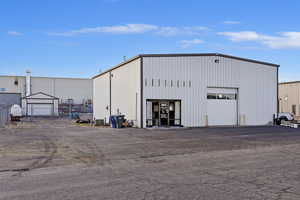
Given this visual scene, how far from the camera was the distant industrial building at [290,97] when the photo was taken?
41969 mm

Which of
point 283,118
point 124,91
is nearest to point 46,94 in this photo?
point 124,91

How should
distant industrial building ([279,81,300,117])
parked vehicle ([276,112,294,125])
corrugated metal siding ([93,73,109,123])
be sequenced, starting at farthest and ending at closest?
distant industrial building ([279,81,300,117])
corrugated metal siding ([93,73,109,123])
parked vehicle ([276,112,294,125])

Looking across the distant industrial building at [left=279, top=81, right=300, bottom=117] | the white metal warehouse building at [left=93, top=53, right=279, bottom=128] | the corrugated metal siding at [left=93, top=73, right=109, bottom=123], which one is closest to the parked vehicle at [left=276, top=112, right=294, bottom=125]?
the white metal warehouse building at [left=93, top=53, right=279, bottom=128]

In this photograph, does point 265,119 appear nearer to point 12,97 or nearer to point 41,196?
point 41,196

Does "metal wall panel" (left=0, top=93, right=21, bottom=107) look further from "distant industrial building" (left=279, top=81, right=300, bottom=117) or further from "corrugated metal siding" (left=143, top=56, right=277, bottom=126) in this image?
"distant industrial building" (left=279, top=81, right=300, bottom=117)

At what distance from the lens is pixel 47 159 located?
10.7m

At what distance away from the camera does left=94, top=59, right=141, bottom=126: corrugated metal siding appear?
26200mm

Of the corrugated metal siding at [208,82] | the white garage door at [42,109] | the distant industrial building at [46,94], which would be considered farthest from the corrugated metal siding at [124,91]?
the distant industrial building at [46,94]

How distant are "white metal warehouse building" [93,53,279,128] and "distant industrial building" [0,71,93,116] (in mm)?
31760

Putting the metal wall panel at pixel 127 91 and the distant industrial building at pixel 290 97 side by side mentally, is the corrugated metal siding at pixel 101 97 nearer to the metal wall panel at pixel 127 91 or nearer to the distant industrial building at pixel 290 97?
the metal wall panel at pixel 127 91

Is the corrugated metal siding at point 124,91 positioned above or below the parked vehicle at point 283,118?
above

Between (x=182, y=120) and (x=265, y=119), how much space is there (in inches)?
374

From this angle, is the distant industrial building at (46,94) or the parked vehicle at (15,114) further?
the distant industrial building at (46,94)

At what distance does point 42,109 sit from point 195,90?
40.1 m
